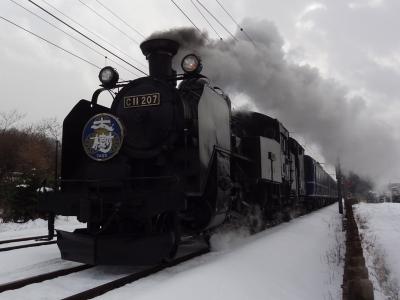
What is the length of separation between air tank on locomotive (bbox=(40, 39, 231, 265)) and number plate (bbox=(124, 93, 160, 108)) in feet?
0.06

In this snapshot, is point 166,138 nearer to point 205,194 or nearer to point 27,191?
point 205,194

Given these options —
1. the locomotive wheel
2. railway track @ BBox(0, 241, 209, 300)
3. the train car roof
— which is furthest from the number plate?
the train car roof

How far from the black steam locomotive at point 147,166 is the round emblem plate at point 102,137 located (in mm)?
16

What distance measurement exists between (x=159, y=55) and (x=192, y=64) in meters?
0.63

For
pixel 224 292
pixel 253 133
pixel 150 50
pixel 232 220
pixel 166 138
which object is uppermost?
pixel 150 50

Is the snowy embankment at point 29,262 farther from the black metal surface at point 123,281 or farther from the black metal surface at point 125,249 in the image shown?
the black metal surface at point 123,281

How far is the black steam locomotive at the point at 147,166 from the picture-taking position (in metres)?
5.91

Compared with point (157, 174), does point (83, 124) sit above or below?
above

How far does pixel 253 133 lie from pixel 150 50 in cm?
446

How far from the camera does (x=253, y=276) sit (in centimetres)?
555

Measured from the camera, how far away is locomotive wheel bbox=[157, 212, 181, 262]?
5.97 metres

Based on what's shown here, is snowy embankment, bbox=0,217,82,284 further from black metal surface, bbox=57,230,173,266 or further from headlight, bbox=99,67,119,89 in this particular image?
headlight, bbox=99,67,119,89

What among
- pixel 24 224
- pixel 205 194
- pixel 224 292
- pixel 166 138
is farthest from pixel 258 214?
pixel 24 224

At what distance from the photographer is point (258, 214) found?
10227 mm
